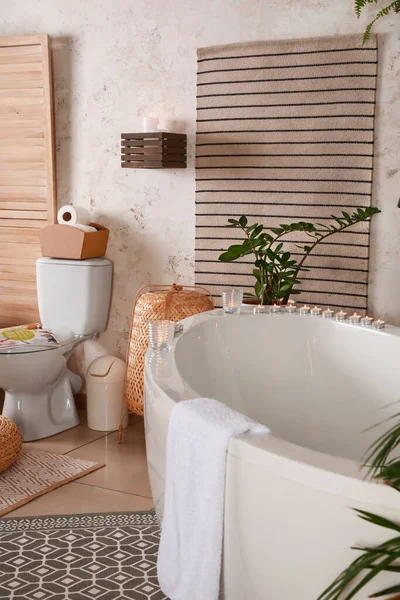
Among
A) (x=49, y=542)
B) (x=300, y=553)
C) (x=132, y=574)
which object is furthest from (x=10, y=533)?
(x=300, y=553)

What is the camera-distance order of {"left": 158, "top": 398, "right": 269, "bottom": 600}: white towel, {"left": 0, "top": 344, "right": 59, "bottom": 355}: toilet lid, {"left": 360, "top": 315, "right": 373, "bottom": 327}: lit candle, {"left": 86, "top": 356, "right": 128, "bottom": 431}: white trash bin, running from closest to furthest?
{"left": 158, "top": 398, "right": 269, "bottom": 600}: white towel < {"left": 360, "top": 315, "right": 373, "bottom": 327}: lit candle < {"left": 0, "top": 344, "right": 59, "bottom": 355}: toilet lid < {"left": 86, "top": 356, "right": 128, "bottom": 431}: white trash bin

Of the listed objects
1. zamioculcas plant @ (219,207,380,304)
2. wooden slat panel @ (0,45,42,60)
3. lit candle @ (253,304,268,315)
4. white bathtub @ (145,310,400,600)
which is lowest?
white bathtub @ (145,310,400,600)

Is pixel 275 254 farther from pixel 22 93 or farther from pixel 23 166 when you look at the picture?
pixel 22 93

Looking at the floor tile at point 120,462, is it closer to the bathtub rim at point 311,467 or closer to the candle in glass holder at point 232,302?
the candle in glass holder at point 232,302

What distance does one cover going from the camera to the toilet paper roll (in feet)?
12.1

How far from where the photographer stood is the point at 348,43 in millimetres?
3105

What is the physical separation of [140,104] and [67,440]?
166 centimetres

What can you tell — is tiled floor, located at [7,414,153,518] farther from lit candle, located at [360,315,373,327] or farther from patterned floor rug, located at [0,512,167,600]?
lit candle, located at [360,315,373,327]

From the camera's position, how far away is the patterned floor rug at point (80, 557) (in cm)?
223

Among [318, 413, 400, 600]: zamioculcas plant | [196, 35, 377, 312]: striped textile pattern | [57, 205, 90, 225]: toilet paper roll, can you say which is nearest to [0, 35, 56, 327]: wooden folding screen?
[57, 205, 90, 225]: toilet paper roll

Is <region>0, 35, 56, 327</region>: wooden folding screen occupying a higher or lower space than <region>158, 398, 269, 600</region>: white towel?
higher

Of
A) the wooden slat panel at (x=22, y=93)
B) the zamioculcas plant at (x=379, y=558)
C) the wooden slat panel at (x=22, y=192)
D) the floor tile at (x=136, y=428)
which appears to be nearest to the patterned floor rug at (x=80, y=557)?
the floor tile at (x=136, y=428)

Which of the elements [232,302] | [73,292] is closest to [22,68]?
[73,292]

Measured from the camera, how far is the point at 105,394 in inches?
143
